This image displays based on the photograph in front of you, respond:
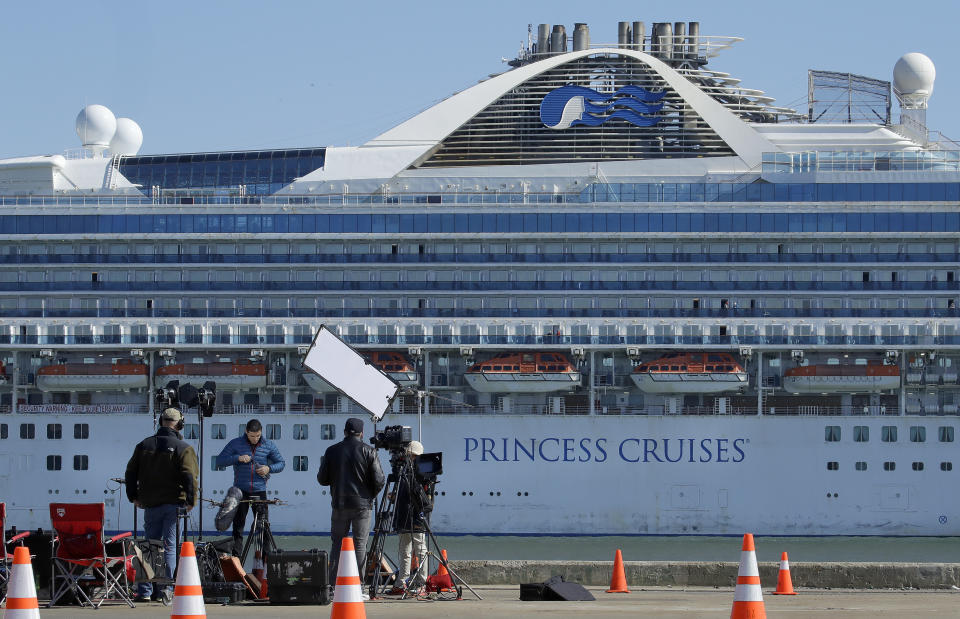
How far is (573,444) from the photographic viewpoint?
35344mm

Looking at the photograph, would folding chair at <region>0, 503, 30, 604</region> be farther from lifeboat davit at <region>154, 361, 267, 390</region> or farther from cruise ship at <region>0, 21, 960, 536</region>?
lifeboat davit at <region>154, 361, 267, 390</region>

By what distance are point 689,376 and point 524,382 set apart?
12.0 ft

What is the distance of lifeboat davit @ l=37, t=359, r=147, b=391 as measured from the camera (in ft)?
119

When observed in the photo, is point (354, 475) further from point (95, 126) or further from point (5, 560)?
point (95, 126)

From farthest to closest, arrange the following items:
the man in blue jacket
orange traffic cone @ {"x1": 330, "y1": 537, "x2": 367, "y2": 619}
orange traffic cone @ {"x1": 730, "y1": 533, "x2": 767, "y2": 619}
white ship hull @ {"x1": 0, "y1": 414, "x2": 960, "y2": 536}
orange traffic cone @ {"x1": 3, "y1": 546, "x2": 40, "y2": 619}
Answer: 1. white ship hull @ {"x1": 0, "y1": 414, "x2": 960, "y2": 536}
2. the man in blue jacket
3. orange traffic cone @ {"x1": 730, "y1": 533, "x2": 767, "y2": 619}
4. orange traffic cone @ {"x1": 330, "y1": 537, "x2": 367, "y2": 619}
5. orange traffic cone @ {"x1": 3, "y1": 546, "x2": 40, "y2": 619}

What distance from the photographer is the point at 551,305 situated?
37.1m

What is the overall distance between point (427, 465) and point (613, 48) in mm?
25088

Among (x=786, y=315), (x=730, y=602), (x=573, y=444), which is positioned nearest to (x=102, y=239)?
(x=573, y=444)

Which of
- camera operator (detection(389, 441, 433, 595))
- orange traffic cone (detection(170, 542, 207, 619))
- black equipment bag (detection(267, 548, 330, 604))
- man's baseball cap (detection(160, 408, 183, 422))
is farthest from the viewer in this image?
camera operator (detection(389, 441, 433, 595))

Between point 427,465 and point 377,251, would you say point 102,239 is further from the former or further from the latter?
point 427,465

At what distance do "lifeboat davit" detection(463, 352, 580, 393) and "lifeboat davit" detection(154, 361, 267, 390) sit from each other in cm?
478

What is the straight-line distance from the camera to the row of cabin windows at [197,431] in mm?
35469

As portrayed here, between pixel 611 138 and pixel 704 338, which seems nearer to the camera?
pixel 704 338

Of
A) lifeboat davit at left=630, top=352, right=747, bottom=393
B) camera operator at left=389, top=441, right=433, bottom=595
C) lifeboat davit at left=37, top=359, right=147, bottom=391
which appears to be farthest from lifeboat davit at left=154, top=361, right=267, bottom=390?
camera operator at left=389, top=441, right=433, bottom=595
